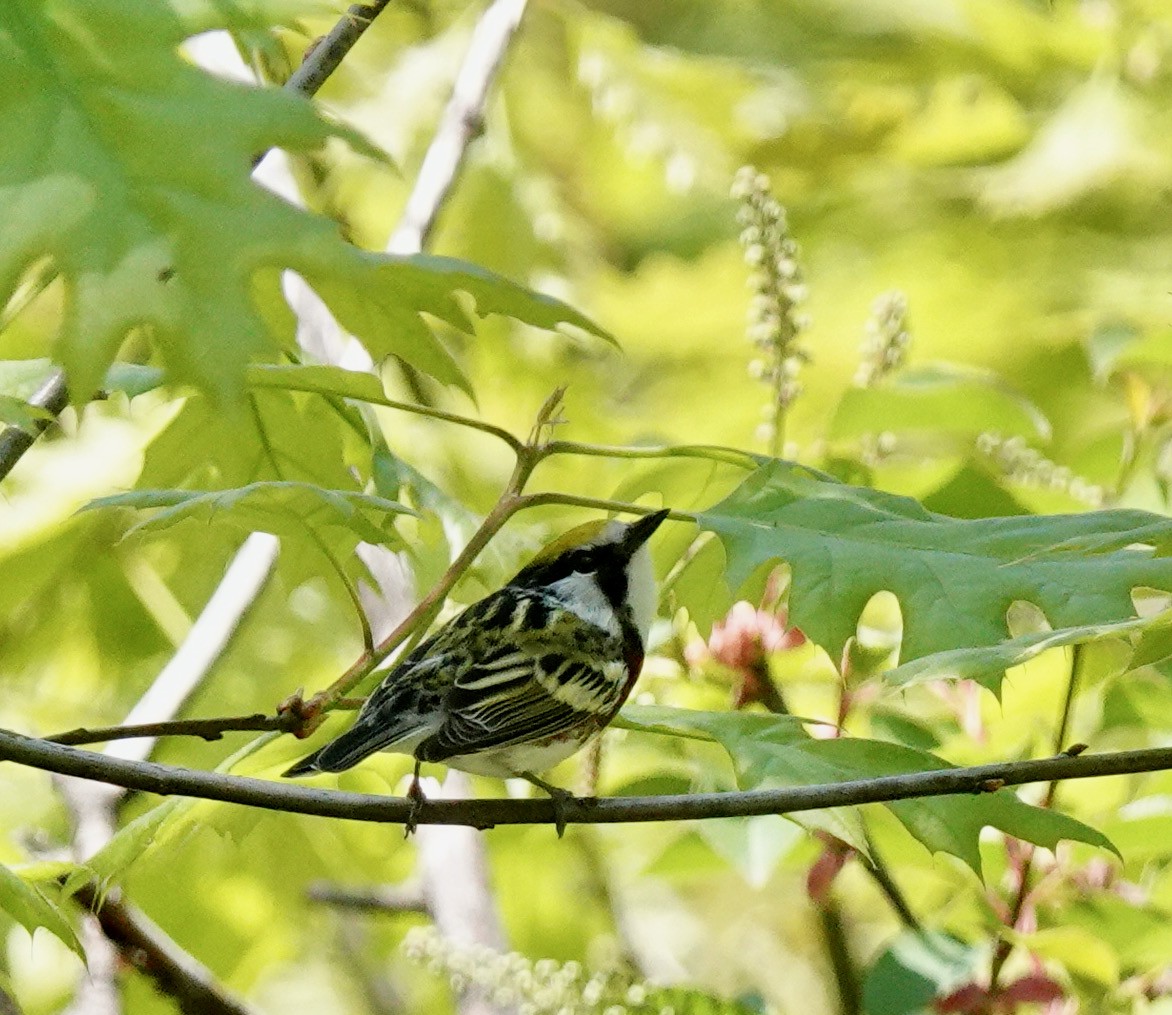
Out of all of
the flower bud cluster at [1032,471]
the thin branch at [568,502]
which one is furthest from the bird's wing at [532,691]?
the flower bud cluster at [1032,471]

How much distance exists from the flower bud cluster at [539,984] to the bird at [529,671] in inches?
5.7

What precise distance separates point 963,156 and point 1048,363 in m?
0.83

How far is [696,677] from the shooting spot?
67.7 inches

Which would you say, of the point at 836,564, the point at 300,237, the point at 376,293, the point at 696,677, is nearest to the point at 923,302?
the point at 696,677

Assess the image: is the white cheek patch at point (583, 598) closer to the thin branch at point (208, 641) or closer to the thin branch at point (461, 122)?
the thin branch at point (208, 641)

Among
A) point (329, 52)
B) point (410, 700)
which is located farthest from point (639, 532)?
point (329, 52)

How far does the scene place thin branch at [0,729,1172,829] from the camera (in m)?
0.98

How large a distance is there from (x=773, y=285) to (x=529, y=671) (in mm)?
428

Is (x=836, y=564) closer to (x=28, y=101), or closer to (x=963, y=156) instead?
(x=28, y=101)

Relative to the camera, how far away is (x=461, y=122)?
6.82ft

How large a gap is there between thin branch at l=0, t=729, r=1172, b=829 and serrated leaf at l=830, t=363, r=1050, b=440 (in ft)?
2.05

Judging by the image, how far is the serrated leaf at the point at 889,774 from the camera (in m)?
1.15

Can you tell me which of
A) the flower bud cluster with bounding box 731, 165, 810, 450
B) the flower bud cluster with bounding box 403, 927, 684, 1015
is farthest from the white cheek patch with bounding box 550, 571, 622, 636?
the flower bud cluster with bounding box 403, 927, 684, 1015

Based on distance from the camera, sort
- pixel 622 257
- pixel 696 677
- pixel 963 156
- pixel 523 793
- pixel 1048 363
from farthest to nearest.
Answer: pixel 622 257, pixel 963 156, pixel 1048 363, pixel 523 793, pixel 696 677
